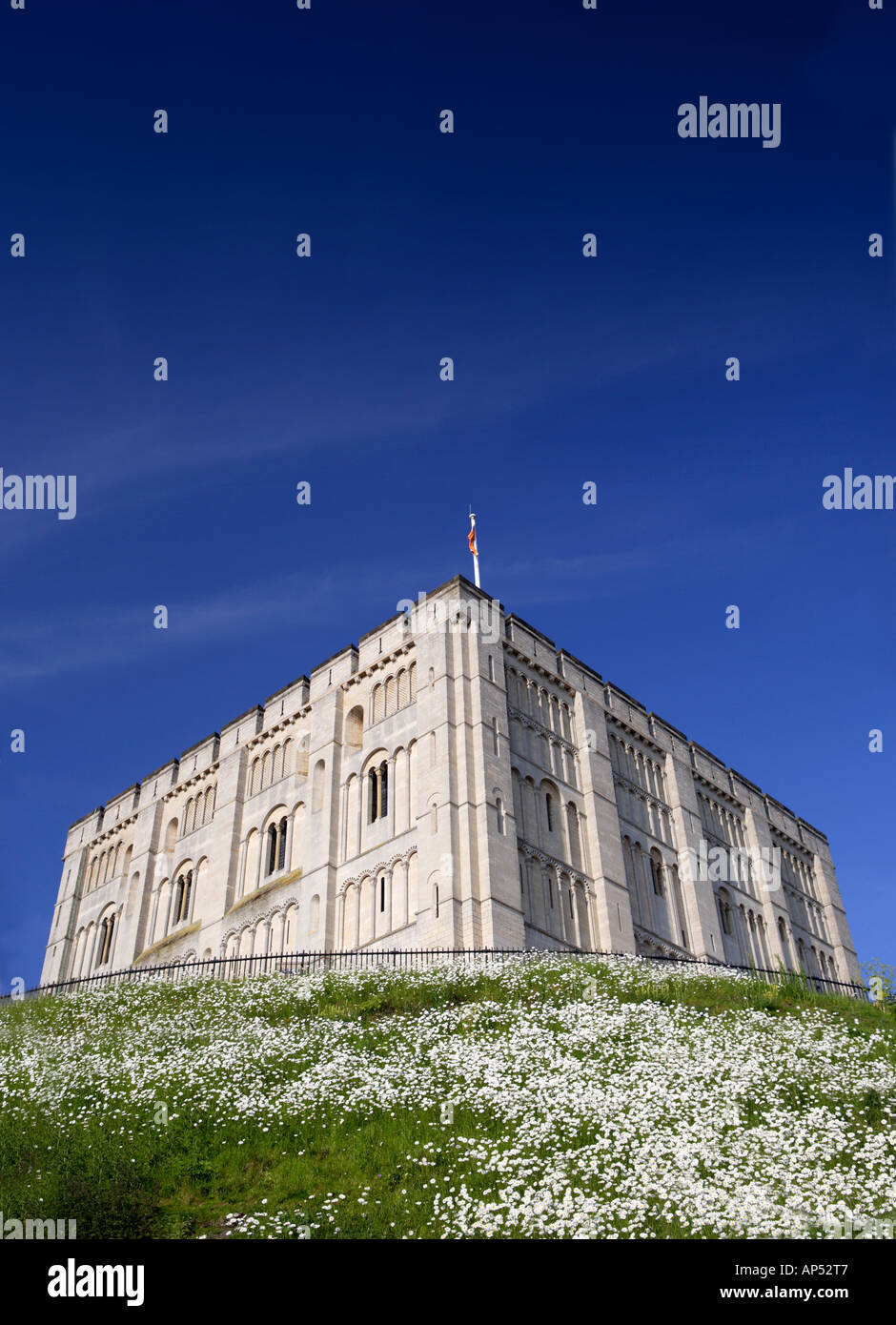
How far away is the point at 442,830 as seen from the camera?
Answer: 3903 centimetres

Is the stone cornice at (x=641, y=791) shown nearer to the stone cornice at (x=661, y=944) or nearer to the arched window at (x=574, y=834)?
the arched window at (x=574, y=834)

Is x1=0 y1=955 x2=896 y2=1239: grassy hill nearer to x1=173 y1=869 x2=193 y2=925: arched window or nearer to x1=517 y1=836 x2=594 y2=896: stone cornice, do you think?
x1=517 y1=836 x2=594 y2=896: stone cornice

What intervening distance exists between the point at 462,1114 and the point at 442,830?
66.2ft

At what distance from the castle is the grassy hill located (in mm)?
11834

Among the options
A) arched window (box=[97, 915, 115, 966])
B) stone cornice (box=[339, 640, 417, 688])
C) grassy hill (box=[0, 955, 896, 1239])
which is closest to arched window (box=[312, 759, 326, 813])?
stone cornice (box=[339, 640, 417, 688])

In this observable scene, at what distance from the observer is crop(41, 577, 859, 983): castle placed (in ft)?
132

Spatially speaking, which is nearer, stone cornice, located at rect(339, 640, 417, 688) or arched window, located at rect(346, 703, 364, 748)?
stone cornice, located at rect(339, 640, 417, 688)

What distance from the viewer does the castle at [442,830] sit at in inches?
1581

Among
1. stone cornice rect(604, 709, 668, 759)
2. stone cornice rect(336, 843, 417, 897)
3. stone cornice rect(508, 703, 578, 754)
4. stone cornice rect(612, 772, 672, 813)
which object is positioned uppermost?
stone cornice rect(604, 709, 668, 759)

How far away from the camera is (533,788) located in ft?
143

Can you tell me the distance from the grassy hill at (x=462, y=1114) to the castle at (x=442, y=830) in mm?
11834

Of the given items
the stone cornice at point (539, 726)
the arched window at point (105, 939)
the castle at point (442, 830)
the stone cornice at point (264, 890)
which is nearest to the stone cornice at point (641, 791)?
the castle at point (442, 830)
